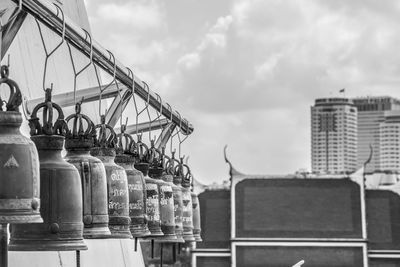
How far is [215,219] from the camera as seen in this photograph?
163 feet

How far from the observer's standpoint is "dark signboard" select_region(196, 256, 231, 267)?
49.2 m

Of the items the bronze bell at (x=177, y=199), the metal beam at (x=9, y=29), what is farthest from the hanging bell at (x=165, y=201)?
the metal beam at (x=9, y=29)

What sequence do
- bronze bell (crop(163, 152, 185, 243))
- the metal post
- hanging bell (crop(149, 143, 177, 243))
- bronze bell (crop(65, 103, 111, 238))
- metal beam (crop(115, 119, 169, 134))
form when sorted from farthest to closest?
metal beam (crop(115, 119, 169, 134))
bronze bell (crop(163, 152, 185, 243))
hanging bell (crop(149, 143, 177, 243))
bronze bell (crop(65, 103, 111, 238))
the metal post

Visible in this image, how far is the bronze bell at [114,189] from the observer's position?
726 cm

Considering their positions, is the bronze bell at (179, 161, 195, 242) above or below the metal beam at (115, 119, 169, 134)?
below

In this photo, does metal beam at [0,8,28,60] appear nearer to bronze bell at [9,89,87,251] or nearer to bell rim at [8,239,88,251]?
bronze bell at [9,89,87,251]

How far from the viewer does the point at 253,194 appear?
50.2 meters

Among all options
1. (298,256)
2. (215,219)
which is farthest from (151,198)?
(215,219)

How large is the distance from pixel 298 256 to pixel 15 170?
1711 inches

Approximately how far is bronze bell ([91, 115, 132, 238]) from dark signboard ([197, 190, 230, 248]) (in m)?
42.0

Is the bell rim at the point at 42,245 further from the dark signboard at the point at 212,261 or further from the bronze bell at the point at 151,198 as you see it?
the dark signboard at the point at 212,261

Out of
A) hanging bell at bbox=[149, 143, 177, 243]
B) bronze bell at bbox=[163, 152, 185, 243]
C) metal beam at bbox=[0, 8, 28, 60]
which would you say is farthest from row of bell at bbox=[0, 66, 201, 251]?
bronze bell at bbox=[163, 152, 185, 243]

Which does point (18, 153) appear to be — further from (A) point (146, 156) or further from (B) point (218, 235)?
(B) point (218, 235)

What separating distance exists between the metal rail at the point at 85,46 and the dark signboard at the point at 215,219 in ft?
121
